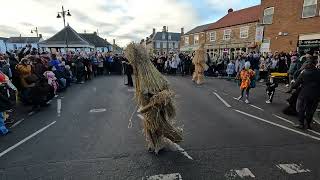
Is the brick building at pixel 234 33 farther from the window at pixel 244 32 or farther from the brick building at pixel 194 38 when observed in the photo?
the brick building at pixel 194 38

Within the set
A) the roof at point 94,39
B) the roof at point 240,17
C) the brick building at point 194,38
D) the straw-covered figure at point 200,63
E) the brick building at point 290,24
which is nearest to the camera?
the straw-covered figure at point 200,63

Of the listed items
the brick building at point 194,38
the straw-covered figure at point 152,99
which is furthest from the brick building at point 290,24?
the brick building at point 194,38

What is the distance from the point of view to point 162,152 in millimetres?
5898

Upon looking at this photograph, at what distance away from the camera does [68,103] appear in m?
11.4

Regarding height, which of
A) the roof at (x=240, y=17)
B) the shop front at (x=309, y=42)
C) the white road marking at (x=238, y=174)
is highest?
the roof at (x=240, y=17)

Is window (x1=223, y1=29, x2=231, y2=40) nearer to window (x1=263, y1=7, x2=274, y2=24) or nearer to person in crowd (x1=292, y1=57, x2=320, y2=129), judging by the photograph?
window (x1=263, y1=7, x2=274, y2=24)

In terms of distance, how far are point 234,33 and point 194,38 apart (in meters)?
15.2

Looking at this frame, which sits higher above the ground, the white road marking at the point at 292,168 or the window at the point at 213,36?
the window at the point at 213,36

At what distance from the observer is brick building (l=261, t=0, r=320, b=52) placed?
20.7 metres

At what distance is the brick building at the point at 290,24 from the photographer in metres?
20.7

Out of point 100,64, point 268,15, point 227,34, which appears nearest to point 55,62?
point 100,64

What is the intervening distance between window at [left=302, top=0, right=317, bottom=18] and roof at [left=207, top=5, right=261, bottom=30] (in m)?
14.0

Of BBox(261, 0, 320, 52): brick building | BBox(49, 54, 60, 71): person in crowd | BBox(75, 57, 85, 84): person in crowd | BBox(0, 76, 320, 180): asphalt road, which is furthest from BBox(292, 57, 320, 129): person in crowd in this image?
BBox(261, 0, 320, 52): brick building

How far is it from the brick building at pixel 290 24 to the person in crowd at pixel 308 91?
562 inches
